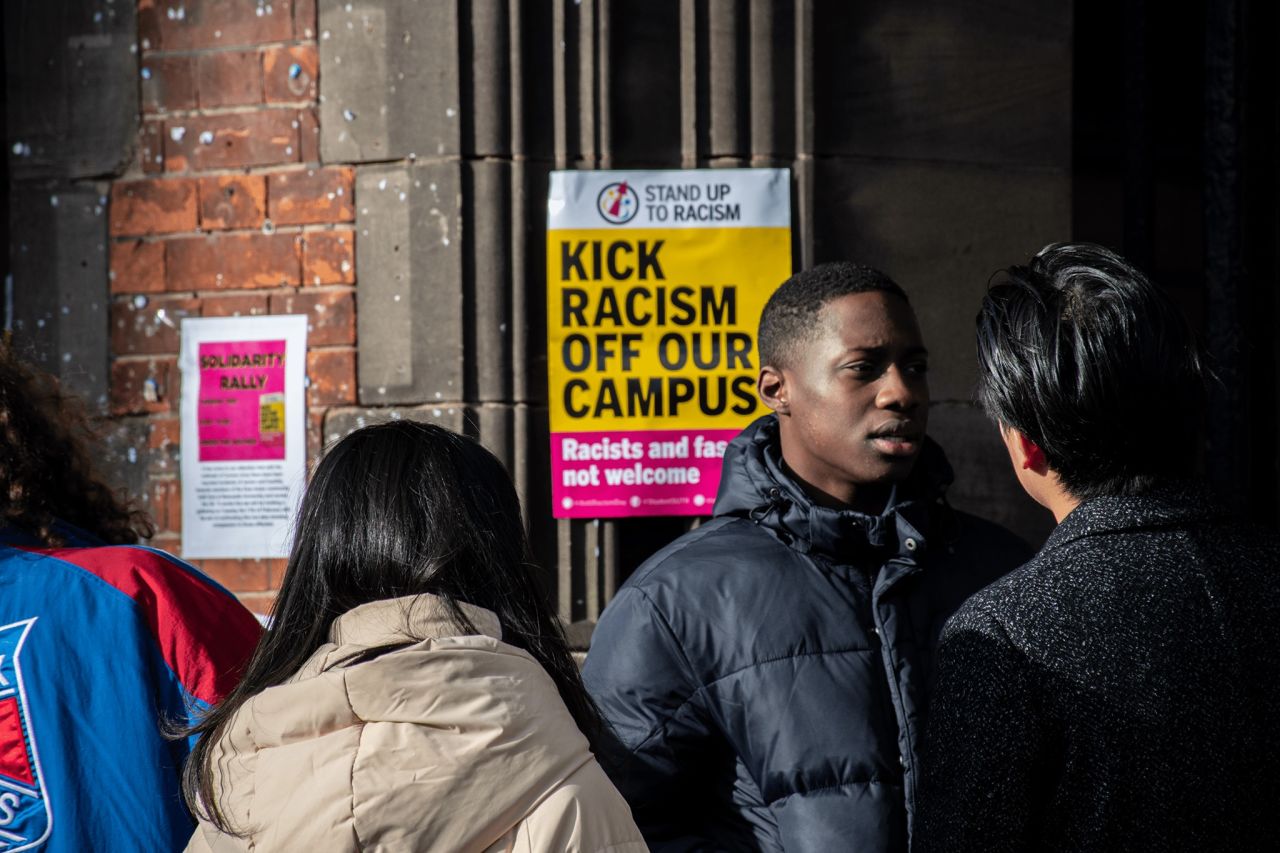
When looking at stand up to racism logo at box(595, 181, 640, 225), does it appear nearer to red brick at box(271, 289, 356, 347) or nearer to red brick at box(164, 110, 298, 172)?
red brick at box(271, 289, 356, 347)

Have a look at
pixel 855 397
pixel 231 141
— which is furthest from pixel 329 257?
pixel 855 397

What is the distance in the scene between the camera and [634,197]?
3.49 meters

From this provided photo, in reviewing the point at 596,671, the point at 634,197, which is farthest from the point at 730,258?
the point at 596,671

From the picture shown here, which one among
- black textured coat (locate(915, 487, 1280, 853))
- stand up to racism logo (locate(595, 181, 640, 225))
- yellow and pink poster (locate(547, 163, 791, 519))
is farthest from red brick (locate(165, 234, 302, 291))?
black textured coat (locate(915, 487, 1280, 853))

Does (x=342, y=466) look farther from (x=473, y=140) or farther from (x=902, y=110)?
(x=902, y=110)

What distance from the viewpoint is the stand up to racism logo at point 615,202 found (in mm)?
3486

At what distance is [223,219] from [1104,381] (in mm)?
2728

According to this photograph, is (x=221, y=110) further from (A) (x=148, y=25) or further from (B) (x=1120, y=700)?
(B) (x=1120, y=700)

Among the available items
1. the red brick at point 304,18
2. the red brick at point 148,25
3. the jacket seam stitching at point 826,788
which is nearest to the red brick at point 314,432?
the red brick at point 304,18

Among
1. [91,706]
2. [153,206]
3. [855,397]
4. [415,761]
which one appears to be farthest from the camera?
[153,206]

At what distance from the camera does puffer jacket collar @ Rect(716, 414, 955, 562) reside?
234cm

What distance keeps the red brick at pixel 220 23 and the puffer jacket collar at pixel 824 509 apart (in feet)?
6.29

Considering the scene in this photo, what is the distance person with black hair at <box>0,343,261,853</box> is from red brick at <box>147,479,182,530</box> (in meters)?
1.74

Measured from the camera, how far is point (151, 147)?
371cm
